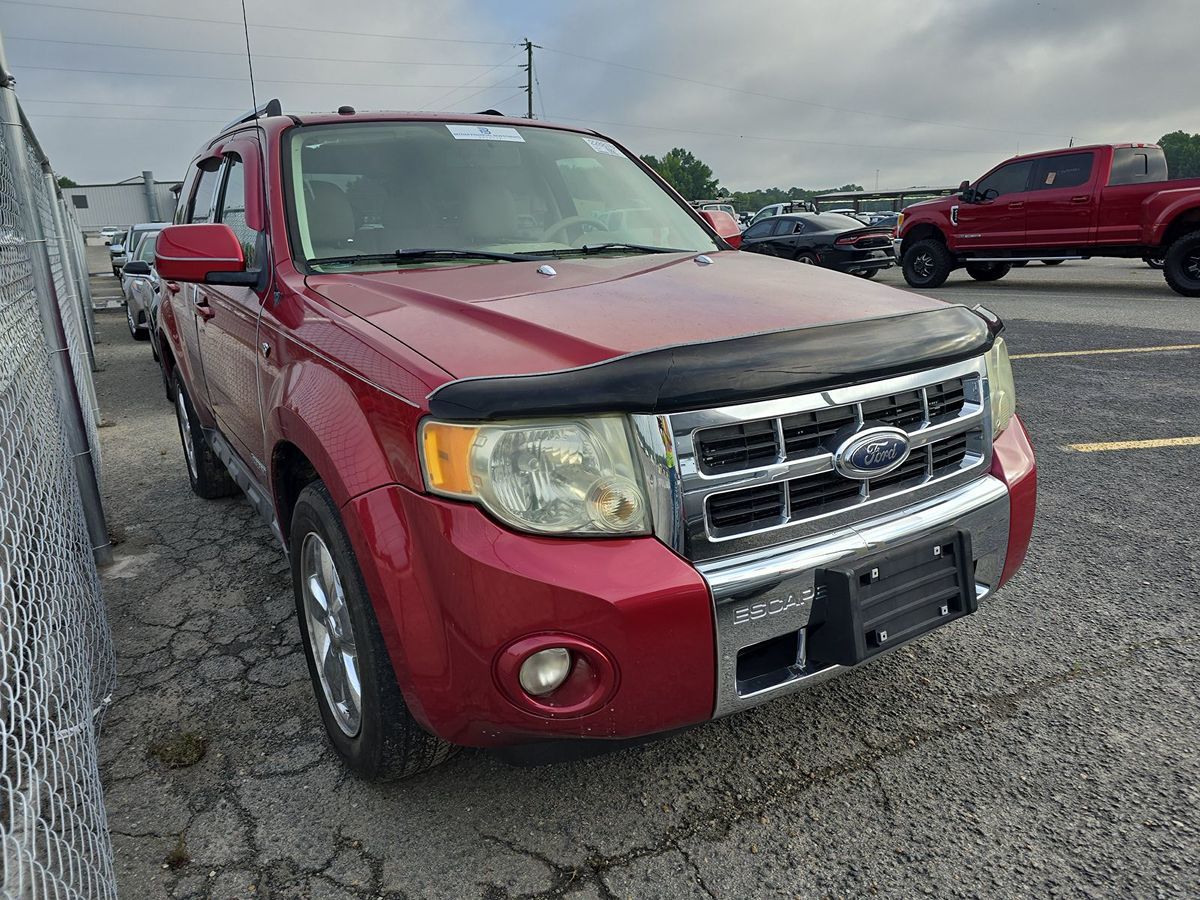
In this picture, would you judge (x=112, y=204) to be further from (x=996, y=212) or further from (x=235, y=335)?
(x=235, y=335)

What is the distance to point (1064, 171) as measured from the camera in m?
12.6

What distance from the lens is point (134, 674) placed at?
2.89 meters

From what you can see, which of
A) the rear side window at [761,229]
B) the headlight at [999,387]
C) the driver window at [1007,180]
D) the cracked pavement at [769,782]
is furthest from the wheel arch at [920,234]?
the headlight at [999,387]

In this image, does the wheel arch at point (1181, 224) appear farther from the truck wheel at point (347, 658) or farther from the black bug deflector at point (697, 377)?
the truck wheel at point (347, 658)

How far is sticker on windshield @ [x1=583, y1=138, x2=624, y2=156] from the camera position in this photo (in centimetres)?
364

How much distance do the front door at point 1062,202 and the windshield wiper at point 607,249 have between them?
→ 11708mm

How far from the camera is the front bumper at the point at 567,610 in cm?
163

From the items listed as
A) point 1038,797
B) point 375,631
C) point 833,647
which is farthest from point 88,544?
point 1038,797

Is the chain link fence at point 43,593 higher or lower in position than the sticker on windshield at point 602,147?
lower

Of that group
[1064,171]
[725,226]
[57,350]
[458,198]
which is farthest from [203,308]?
[1064,171]

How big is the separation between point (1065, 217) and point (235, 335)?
42.5 feet

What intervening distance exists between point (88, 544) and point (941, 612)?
10.8ft

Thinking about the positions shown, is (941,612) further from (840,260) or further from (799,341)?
(840,260)

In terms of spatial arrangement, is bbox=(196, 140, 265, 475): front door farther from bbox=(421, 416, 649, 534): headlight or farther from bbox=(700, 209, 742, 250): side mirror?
bbox=(700, 209, 742, 250): side mirror
